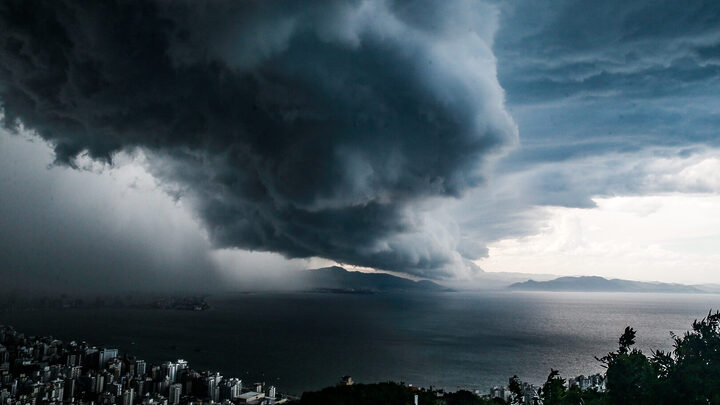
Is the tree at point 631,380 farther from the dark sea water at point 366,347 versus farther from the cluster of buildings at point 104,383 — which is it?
the dark sea water at point 366,347

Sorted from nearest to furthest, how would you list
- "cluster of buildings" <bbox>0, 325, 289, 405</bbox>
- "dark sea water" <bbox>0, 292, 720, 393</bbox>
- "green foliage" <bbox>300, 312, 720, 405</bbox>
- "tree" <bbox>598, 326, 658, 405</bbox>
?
"green foliage" <bbox>300, 312, 720, 405</bbox> → "tree" <bbox>598, 326, 658, 405</bbox> → "cluster of buildings" <bbox>0, 325, 289, 405</bbox> → "dark sea water" <bbox>0, 292, 720, 393</bbox>

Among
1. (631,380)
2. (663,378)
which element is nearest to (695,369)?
(663,378)

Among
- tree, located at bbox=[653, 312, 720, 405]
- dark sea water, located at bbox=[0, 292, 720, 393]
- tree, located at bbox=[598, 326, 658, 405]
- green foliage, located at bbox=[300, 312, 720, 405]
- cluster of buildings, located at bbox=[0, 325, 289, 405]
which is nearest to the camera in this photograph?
tree, located at bbox=[653, 312, 720, 405]

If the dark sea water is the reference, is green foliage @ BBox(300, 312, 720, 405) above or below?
above

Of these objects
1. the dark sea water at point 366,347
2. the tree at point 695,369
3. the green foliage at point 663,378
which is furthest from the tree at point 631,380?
the dark sea water at point 366,347

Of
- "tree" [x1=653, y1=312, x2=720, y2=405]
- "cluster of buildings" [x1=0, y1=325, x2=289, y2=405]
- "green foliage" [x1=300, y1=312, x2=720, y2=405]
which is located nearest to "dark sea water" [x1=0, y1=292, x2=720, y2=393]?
"cluster of buildings" [x1=0, y1=325, x2=289, y2=405]

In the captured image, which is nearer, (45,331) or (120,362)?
(120,362)

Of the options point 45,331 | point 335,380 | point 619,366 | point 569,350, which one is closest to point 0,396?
point 335,380

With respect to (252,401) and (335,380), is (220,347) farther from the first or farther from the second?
(252,401)

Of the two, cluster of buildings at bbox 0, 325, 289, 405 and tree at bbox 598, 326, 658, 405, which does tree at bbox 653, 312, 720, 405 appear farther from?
cluster of buildings at bbox 0, 325, 289, 405
